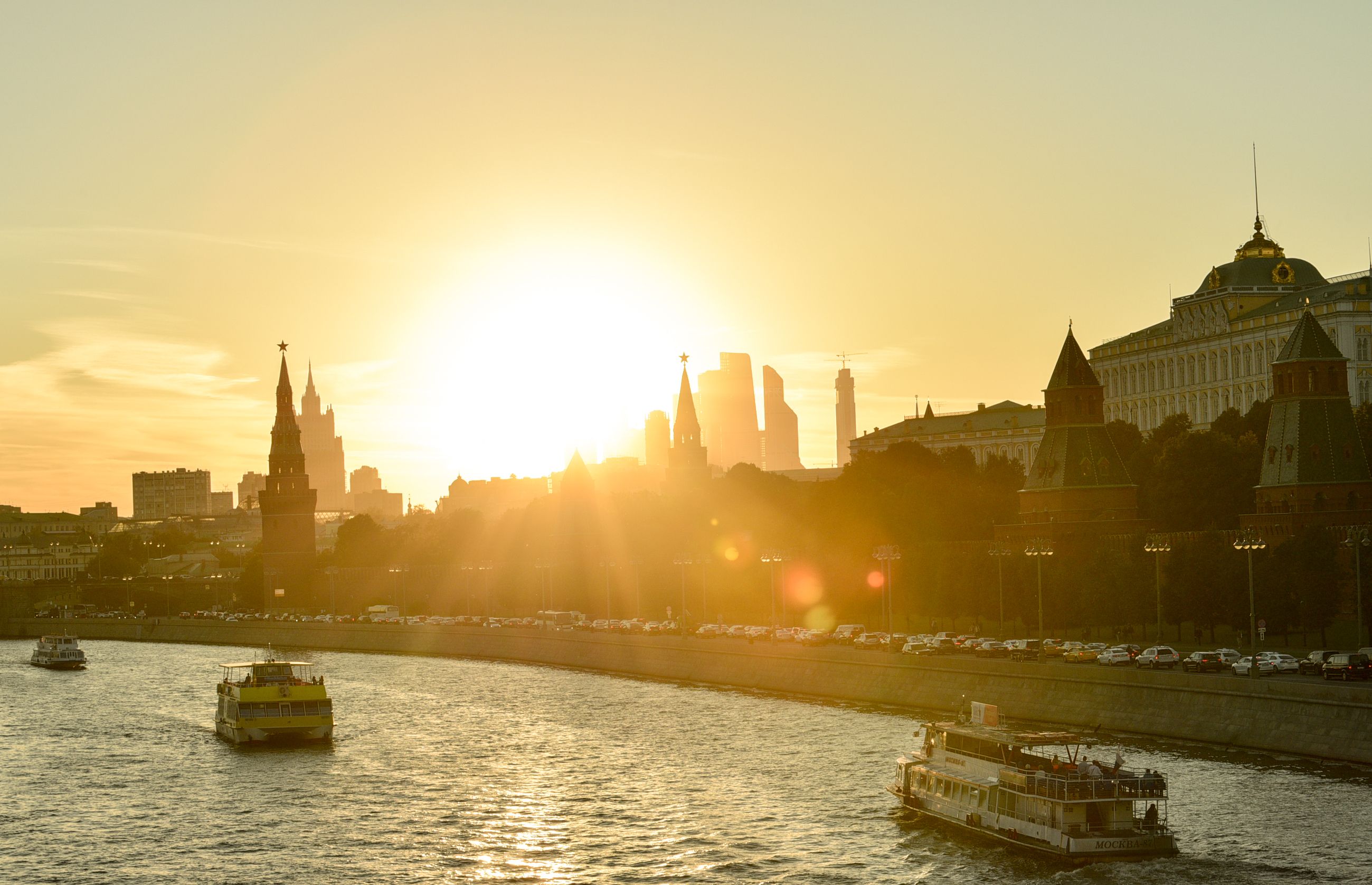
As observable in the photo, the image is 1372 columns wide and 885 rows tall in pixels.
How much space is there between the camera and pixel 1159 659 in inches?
3063

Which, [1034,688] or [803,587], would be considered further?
[803,587]

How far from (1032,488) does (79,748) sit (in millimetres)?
71850

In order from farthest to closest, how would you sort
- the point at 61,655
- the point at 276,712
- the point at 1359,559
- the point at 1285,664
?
the point at 61,655 < the point at 276,712 < the point at 1359,559 < the point at 1285,664

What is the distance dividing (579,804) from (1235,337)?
424 feet

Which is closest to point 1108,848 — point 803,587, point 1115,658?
point 1115,658

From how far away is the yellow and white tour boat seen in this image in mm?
84438

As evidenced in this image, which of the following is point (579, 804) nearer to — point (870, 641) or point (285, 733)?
point (285, 733)

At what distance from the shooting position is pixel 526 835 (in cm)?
5581

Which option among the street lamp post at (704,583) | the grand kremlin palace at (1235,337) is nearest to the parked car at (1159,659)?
the street lamp post at (704,583)

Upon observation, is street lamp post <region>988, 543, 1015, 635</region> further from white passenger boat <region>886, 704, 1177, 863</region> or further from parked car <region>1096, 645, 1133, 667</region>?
white passenger boat <region>886, 704, 1177, 863</region>

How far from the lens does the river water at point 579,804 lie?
4962 centimetres

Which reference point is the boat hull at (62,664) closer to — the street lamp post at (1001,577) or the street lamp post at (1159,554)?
the street lamp post at (1001,577)

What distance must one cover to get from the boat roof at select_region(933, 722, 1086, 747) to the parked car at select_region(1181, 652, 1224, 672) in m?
19.5

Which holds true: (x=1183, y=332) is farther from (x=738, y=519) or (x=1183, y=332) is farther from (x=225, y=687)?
(x=225, y=687)
